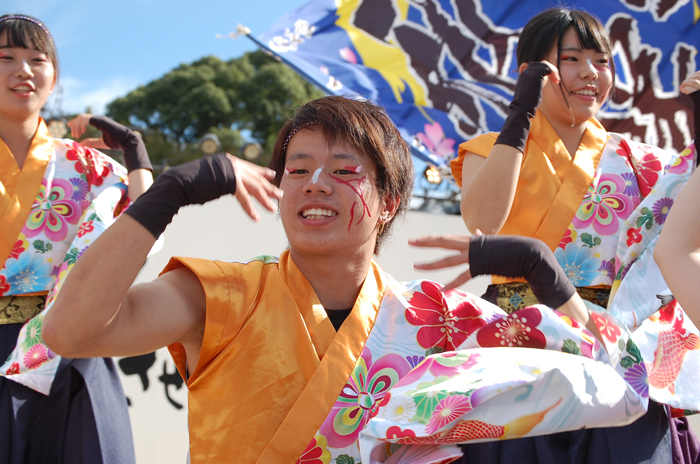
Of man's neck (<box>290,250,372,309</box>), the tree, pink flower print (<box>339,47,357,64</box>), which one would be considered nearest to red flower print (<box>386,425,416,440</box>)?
man's neck (<box>290,250,372,309</box>)

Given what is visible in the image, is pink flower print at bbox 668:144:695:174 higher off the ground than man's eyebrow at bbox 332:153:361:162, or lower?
lower

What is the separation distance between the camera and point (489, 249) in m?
1.40

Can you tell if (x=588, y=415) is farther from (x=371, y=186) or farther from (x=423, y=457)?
(x=371, y=186)

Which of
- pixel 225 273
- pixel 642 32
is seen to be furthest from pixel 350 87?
pixel 225 273

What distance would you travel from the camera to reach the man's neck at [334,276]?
163 cm

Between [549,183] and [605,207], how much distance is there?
18 cm

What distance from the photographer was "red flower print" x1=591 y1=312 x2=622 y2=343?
1.49m

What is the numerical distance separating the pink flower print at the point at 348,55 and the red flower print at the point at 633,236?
2.71m

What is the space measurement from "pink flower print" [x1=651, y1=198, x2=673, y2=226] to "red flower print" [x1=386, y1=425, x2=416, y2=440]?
3.26ft

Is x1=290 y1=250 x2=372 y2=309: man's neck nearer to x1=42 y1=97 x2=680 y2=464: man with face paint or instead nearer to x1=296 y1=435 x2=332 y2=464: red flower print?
x1=42 y1=97 x2=680 y2=464: man with face paint

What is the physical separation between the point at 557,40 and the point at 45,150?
1926mm

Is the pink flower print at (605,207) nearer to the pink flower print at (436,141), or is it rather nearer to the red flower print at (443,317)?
the red flower print at (443,317)

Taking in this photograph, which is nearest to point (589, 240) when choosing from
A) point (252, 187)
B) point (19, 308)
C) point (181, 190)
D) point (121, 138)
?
point (252, 187)

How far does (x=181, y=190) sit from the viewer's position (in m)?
1.31
